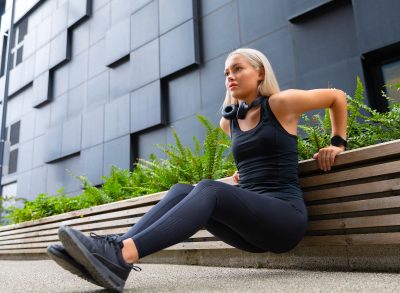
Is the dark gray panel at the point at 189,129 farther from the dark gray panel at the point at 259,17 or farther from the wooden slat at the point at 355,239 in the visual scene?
the wooden slat at the point at 355,239

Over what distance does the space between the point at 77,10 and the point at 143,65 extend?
466 cm

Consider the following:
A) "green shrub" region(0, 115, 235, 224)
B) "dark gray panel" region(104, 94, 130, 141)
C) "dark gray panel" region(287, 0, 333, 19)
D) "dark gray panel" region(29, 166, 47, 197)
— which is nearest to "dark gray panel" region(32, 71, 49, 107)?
"dark gray panel" region(29, 166, 47, 197)

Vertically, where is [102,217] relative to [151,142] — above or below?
below

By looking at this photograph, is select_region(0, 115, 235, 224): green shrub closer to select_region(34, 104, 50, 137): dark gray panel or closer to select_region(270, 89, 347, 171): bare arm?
select_region(270, 89, 347, 171): bare arm

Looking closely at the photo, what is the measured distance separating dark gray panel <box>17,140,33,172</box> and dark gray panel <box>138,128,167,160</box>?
6631 mm

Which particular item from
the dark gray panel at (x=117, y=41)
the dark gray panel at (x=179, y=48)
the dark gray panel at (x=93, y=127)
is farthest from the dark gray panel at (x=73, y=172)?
the dark gray panel at (x=179, y=48)

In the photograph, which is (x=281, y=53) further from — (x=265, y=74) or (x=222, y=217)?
(x=222, y=217)

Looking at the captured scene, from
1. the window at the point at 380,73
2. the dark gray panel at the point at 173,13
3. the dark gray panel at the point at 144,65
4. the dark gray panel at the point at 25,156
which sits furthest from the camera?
the dark gray panel at the point at 25,156

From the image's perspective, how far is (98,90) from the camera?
10.9 m

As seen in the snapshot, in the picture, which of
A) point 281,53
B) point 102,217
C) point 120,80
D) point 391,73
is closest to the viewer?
point 102,217

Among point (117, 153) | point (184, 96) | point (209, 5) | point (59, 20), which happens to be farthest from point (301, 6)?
point (59, 20)

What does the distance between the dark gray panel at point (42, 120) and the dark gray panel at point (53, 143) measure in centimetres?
49

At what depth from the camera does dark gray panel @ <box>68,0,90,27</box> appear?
465 inches

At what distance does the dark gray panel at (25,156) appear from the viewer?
45.3 ft
